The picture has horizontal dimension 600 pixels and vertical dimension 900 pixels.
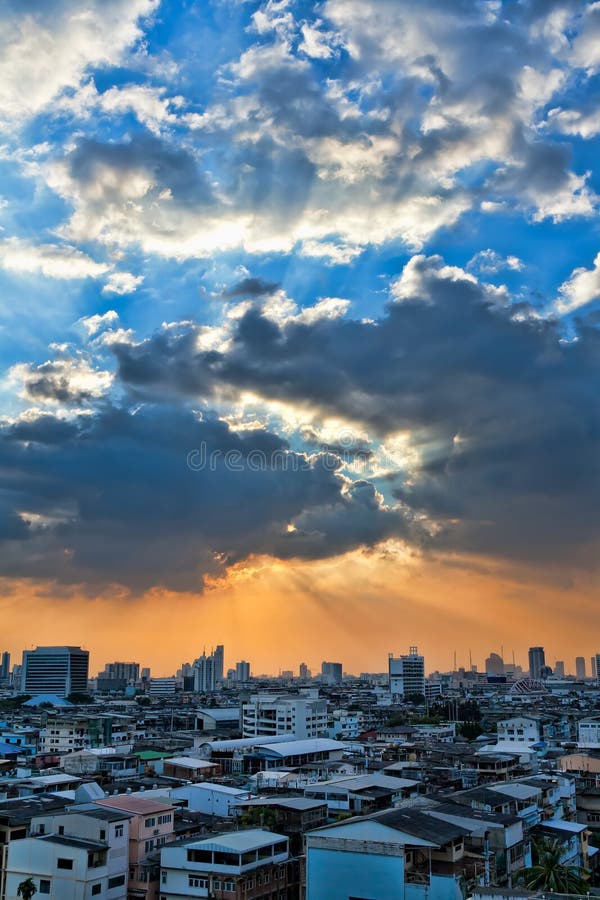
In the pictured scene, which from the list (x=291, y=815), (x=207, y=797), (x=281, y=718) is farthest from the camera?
(x=281, y=718)

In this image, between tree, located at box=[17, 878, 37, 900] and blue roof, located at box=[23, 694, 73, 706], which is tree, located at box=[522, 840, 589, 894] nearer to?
tree, located at box=[17, 878, 37, 900]

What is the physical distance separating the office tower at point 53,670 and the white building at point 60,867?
162m

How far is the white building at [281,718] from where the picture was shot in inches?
3108

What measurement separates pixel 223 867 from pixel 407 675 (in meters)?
153

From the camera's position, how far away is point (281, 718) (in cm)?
7925

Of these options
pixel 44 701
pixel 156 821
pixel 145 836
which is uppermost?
pixel 156 821

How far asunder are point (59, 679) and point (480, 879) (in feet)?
560

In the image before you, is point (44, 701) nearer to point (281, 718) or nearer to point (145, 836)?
point (281, 718)

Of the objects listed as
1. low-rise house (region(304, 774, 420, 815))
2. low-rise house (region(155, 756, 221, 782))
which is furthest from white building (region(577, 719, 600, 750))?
low-rise house (region(304, 774, 420, 815))

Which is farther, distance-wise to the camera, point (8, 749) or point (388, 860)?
point (8, 749)

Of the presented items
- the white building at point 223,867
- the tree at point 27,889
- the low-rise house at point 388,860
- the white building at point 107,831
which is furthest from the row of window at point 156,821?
the low-rise house at point 388,860

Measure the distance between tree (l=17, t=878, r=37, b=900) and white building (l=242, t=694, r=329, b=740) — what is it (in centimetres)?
5168

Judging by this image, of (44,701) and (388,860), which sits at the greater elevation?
(388,860)

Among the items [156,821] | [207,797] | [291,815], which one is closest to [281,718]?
[207,797]
